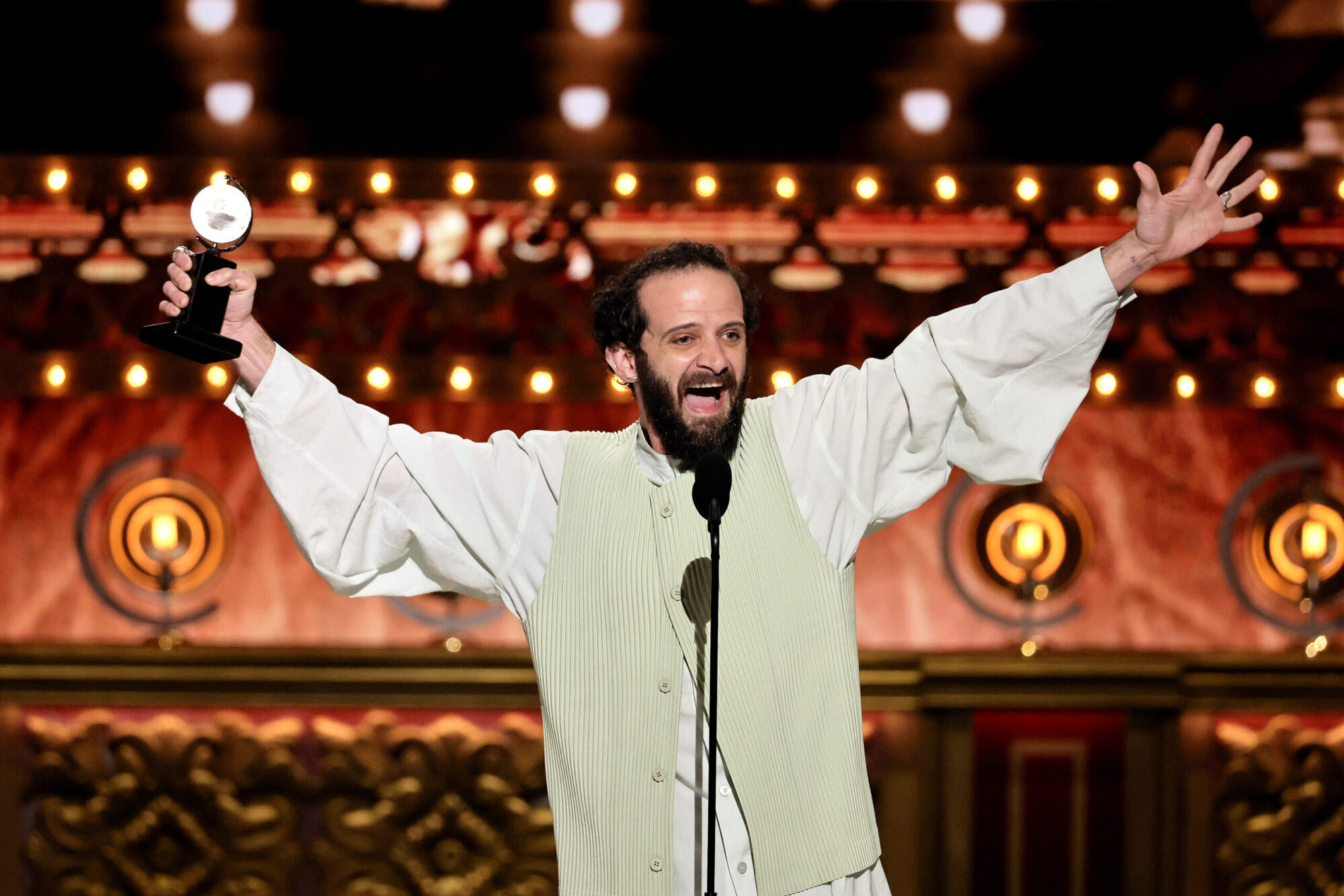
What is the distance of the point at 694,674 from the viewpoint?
179 cm

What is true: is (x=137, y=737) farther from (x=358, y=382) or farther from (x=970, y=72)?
(x=970, y=72)

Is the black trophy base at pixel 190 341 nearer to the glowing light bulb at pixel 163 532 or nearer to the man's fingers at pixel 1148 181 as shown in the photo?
the man's fingers at pixel 1148 181

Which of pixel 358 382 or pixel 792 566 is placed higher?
pixel 358 382

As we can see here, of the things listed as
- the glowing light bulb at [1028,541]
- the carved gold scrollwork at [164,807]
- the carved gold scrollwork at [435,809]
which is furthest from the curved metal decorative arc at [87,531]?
the glowing light bulb at [1028,541]

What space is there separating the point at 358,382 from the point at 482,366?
15.6 inches

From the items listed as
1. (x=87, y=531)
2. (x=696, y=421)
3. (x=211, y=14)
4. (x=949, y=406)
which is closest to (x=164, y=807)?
(x=87, y=531)

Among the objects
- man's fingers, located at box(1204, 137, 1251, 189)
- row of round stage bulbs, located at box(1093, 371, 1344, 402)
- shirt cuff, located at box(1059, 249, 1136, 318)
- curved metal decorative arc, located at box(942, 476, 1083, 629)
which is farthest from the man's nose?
curved metal decorative arc, located at box(942, 476, 1083, 629)

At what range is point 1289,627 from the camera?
4.51 metres

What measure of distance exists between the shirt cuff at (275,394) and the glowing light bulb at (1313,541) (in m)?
3.79

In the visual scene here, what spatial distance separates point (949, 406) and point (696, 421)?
37 cm

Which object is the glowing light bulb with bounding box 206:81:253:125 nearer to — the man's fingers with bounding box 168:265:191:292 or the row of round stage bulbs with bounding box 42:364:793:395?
the row of round stage bulbs with bounding box 42:364:793:395

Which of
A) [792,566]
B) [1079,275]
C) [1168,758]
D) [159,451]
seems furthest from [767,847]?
[159,451]

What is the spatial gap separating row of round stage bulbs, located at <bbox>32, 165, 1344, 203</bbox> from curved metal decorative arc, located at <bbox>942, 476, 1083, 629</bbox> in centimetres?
103

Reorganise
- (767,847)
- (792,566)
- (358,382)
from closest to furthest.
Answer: (767,847), (792,566), (358,382)
